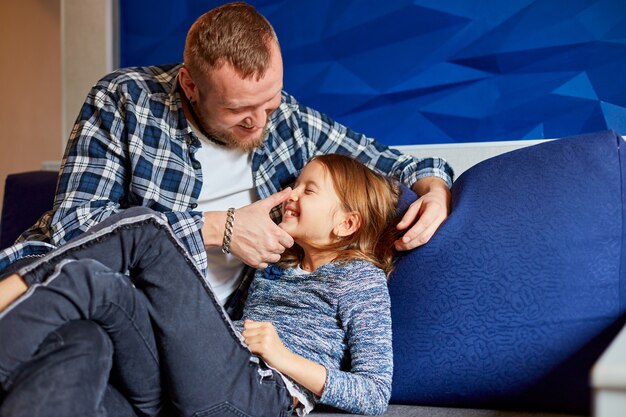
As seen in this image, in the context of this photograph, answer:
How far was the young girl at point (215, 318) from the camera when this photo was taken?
108 centimetres

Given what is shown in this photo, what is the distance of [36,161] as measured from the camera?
3992 mm

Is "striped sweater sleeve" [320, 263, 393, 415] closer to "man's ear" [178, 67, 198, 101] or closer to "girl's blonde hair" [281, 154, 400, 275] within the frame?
"girl's blonde hair" [281, 154, 400, 275]

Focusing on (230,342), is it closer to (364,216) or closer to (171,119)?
(364,216)

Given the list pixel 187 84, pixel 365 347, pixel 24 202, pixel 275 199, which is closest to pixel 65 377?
pixel 365 347

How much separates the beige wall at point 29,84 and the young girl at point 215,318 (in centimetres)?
280

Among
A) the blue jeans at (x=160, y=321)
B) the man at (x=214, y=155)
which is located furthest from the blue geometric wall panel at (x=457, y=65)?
the blue jeans at (x=160, y=321)

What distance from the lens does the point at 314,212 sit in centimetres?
156

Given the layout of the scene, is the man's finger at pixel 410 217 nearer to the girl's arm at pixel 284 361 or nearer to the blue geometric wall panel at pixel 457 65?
the girl's arm at pixel 284 361

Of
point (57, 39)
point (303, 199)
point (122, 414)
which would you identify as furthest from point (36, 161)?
point (122, 414)

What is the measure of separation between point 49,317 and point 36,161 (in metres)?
3.22

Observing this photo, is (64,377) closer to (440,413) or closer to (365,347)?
(365,347)

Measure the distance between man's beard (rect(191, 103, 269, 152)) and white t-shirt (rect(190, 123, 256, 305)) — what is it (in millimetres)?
21

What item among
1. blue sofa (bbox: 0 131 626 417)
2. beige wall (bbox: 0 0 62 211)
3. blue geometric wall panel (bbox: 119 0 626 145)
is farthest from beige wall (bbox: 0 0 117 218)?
blue sofa (bbox: 0 131 626 417)

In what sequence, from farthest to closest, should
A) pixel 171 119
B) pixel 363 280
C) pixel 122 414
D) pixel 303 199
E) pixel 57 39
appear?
pixel 57 39
pixel 171 119
pixel 303 199
pixel 363 280
pixel 122 414
